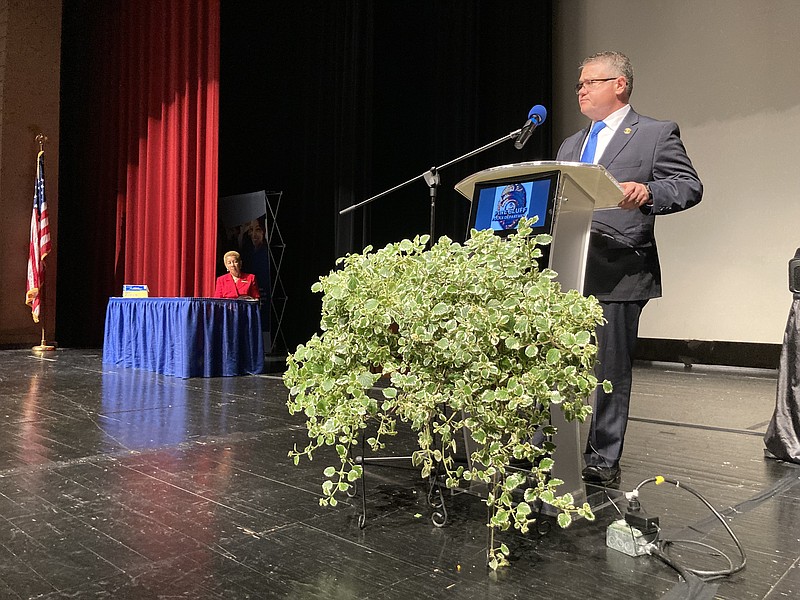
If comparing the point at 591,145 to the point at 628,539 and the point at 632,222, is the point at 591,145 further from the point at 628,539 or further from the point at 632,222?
the point at 628,539

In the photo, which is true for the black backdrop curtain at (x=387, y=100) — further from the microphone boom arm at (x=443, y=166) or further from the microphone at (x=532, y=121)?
the microphone at (x=532, y=121)

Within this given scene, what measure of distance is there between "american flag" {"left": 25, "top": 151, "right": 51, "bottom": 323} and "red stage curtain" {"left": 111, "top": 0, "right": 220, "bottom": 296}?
2.41ft

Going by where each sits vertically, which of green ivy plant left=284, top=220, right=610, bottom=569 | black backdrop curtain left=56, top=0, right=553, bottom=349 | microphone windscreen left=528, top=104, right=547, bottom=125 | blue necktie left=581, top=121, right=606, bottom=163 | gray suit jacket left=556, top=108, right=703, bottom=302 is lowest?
green ivy plant left=284, top=220, right=610, bottom=569

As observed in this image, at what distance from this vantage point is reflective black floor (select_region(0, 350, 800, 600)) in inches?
53.2

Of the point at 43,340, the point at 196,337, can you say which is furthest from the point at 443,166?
the point at 43,340

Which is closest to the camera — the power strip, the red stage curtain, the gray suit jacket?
the power strip

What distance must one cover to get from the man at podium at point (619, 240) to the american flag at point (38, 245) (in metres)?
6.64

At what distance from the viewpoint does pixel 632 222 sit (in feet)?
6.93

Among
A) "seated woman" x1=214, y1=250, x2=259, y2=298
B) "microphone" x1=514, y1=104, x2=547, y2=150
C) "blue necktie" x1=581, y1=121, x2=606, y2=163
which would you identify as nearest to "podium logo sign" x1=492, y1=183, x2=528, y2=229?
"microphone" x1=514, y1=104, x2=547, y2=150

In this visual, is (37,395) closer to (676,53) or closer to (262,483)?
(262,483)

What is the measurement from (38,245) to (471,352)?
7.13m

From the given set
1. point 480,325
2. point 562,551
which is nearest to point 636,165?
point 480,325

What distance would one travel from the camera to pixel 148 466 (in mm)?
2291

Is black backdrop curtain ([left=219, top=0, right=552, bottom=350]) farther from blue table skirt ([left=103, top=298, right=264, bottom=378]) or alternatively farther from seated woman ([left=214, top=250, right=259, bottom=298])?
blue table skirt ([left=103, top=298, right=264, bottom=378])
